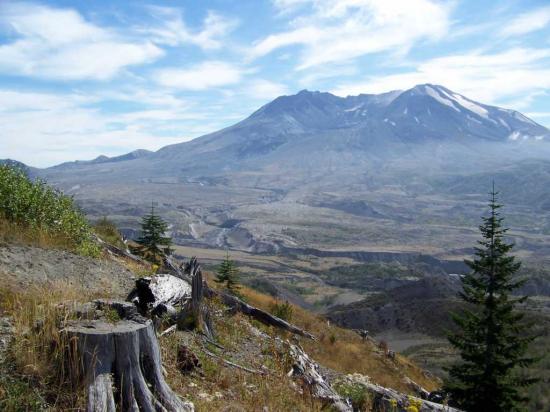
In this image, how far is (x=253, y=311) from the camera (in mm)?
13625

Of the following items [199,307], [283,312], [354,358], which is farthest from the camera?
[283,312]

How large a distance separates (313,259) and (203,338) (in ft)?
463

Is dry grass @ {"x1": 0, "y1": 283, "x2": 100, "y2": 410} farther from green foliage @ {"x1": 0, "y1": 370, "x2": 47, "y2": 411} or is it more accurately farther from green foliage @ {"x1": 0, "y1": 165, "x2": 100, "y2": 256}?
green foliage @ {"x1": 0, "y1": 165, "x2": 100, "y2": 256}

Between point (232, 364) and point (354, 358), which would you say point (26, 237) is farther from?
point (354, 358)

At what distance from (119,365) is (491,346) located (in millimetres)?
17968

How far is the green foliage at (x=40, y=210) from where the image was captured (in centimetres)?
1020

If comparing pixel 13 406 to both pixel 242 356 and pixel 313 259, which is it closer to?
pixel 242 356

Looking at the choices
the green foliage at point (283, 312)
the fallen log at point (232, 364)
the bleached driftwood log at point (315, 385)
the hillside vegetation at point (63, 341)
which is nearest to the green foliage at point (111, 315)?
the hillside vegetation at point (63, 341)

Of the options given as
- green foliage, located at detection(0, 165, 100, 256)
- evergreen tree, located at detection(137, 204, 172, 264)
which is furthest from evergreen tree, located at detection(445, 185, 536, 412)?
green foliage, located at detection(0, 165, 100, 256)

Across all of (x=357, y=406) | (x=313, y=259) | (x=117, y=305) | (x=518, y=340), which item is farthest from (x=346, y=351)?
(x=313, y=259)

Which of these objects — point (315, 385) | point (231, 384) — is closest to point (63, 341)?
point (231, 384)

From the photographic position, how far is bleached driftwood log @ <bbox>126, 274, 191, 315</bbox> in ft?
25.2

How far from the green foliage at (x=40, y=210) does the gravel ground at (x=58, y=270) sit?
73cm

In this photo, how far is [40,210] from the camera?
1076 cm
